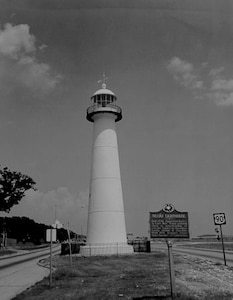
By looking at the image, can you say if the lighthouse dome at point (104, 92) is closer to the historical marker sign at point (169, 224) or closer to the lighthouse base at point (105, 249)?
the lighthouse base at point (105, 249)

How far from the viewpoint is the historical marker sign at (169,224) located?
14195mm

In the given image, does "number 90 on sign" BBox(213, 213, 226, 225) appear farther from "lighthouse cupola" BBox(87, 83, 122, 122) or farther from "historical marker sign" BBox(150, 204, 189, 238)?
"lighthouse cupola" BBox(87, 83, 122, 122)

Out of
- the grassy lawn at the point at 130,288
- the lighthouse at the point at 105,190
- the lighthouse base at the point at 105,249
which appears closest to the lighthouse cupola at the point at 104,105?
the lighthouse at the point at 105,190

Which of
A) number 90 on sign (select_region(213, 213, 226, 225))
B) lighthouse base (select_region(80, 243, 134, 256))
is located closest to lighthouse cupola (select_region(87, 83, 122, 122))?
lighthouse base (select_region(80, 243, 134, 256))

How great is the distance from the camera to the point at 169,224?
14.3 metres

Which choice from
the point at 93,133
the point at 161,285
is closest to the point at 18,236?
the point at 93,133

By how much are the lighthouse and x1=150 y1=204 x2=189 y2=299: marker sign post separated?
20.9m

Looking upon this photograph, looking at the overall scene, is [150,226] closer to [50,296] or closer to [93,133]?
[50,296]

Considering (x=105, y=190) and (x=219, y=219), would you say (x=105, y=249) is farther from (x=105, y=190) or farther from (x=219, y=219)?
(x=219, y=219)

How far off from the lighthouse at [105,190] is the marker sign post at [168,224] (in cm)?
2089

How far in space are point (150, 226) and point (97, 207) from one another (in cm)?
2166

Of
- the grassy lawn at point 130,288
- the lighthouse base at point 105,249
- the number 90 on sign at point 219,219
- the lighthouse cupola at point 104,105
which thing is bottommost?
the grassy lawn at point 130,288

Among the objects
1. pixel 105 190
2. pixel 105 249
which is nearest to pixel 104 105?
pixel 105 190

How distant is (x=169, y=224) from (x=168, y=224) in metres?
0.04
